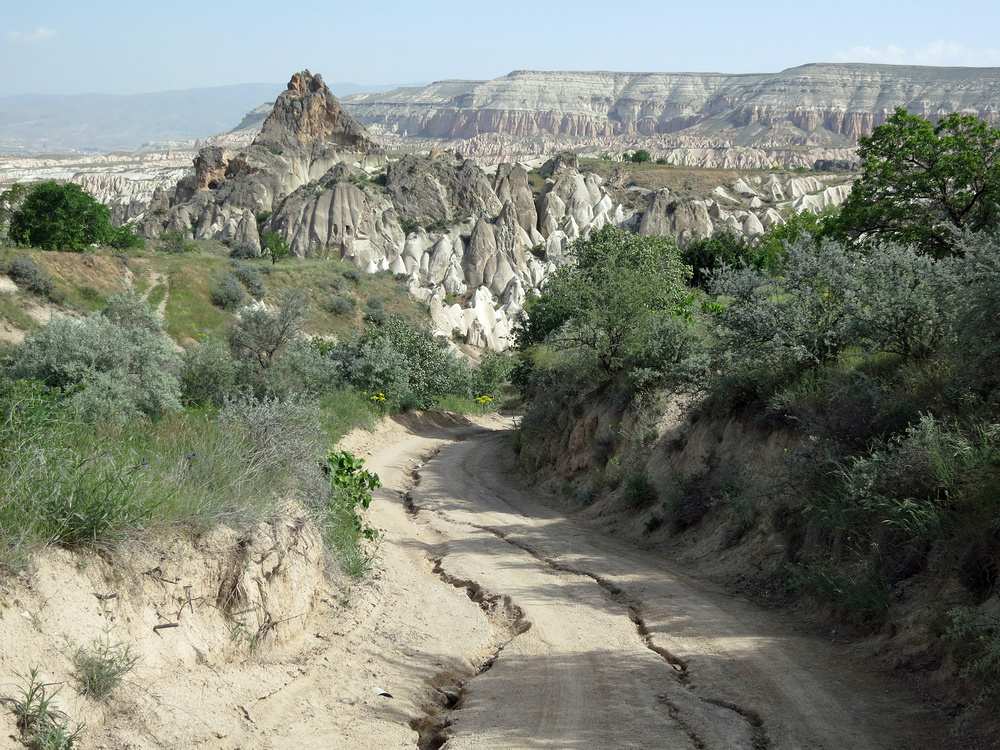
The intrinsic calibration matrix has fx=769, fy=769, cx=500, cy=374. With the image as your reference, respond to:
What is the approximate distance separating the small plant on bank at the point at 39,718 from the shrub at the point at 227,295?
110 feet

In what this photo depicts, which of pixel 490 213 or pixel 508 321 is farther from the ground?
pixel 490 213

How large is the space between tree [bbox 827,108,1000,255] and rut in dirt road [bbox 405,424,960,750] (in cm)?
1209

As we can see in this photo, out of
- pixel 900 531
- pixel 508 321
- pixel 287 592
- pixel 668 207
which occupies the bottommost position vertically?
pixel 508 321

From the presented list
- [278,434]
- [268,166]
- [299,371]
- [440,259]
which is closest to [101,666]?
[278,434]

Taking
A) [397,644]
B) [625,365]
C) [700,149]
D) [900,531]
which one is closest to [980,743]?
[900,531]

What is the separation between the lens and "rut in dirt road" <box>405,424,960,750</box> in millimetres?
4836

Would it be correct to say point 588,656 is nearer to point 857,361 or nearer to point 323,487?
point 323,487

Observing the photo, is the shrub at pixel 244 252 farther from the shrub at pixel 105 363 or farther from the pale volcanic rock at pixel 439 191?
the shrub at pixel 105 363

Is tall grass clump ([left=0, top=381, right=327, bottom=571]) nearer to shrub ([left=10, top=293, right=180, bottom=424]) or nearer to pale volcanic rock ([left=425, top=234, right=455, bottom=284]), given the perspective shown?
shrub ([left=10, top=293, right=180, bottom=424])

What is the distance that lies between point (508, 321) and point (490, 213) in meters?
20.5

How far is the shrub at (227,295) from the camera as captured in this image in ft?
118

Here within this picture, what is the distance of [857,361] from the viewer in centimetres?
972

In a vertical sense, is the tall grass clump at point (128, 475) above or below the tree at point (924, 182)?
below

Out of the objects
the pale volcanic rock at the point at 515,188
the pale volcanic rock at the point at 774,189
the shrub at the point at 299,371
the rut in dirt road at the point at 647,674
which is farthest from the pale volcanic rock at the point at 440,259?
the rut in dirt road at the point at 647,674
